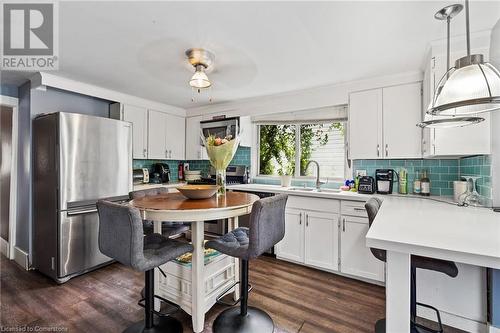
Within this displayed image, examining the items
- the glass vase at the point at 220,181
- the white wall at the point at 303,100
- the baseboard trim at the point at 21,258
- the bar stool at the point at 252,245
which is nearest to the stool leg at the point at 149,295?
the bar stool at the point at 252,245

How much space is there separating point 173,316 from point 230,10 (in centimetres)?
232

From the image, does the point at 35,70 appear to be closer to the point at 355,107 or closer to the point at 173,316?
the point at 173,316

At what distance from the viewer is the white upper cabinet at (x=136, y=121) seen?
3459mm

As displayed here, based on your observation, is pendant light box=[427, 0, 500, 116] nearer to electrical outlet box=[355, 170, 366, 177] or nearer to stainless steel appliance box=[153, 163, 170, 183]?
electrical outlet box=[355, 170, 366, 177]

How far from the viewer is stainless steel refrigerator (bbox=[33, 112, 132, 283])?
2.45m

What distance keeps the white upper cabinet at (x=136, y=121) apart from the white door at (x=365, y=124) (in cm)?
299

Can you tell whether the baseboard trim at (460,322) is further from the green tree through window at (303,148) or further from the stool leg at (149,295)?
the stool leg at (149,295)

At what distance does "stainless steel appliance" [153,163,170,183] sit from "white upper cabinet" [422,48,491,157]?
11.8ft

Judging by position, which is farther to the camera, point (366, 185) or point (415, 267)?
point (366, 185)

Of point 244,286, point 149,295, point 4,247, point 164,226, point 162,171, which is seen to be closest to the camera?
point 149,295

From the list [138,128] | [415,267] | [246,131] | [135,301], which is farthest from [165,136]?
[415,267]

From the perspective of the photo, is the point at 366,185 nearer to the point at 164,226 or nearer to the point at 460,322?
the point at 460,322

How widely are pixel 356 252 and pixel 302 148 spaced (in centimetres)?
166

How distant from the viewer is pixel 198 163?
4.66 metres
